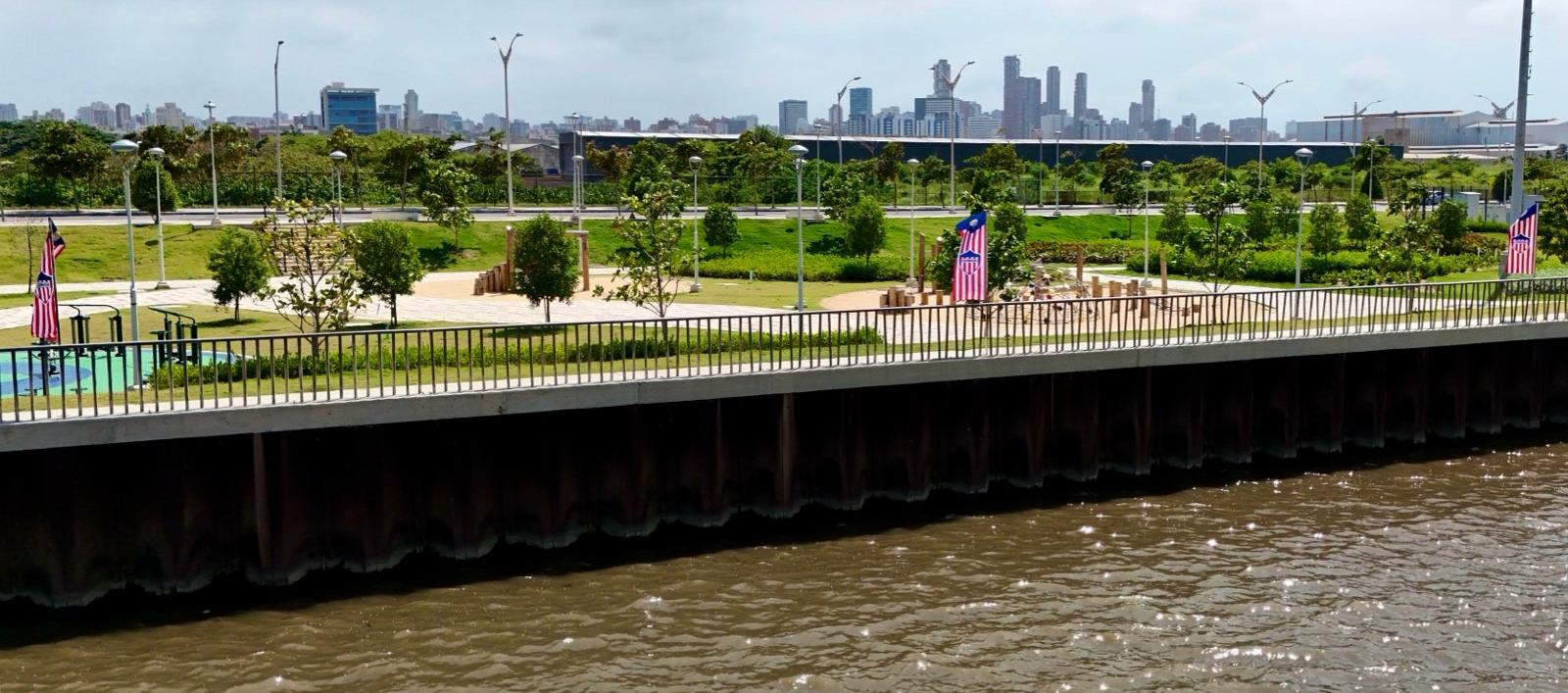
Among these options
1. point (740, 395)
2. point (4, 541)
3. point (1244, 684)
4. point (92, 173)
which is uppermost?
point (92, 173)

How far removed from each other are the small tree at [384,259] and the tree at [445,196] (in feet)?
75.7

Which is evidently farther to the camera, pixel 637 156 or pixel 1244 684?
pixel 637 156

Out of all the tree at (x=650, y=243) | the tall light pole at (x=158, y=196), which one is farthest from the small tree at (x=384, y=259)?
the tall light pole at (x=158, y=196)

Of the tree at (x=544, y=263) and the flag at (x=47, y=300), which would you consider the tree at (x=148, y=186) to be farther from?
the flag at (x=47, y=300)

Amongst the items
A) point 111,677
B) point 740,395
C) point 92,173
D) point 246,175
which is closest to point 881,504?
point 740,395

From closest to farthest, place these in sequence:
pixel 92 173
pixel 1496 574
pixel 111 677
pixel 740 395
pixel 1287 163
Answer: pixel 111 677
pixel 1496 574
pixel 740 395
pixel 92 173
pixel 1287 163

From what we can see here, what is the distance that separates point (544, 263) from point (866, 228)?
24408mm

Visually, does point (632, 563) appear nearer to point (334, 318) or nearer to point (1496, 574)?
point (334, 318)

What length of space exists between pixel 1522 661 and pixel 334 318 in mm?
23955

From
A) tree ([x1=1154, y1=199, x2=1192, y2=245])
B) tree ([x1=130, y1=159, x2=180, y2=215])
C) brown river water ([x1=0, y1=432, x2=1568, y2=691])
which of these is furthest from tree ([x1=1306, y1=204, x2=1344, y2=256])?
tree ([x1=130, y1=159, x2=180, y2=215])

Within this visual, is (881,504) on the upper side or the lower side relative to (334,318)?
lower

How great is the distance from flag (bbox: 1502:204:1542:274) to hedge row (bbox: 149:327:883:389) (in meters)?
17.8

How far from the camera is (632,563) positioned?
2388cm

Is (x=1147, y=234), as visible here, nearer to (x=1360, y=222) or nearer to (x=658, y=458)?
(x=1360, y=222)
